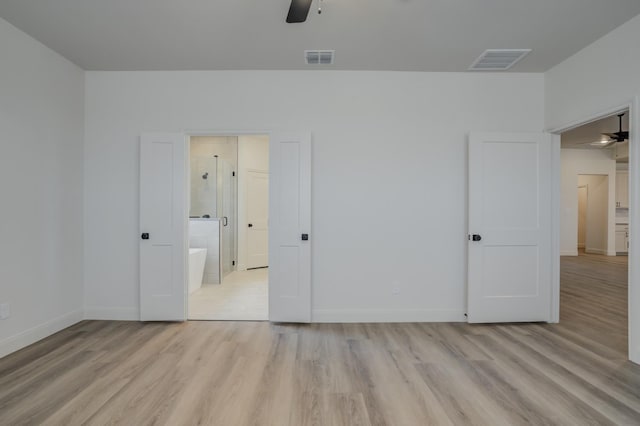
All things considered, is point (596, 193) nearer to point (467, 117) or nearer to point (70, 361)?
point (467, 117)

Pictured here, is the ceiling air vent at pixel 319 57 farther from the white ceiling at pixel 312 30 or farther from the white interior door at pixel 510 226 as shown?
the white interior door at pixel 510 226

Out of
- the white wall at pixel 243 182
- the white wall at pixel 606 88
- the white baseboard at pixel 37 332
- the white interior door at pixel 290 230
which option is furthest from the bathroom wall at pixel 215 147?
the white wall at pixel 606 88

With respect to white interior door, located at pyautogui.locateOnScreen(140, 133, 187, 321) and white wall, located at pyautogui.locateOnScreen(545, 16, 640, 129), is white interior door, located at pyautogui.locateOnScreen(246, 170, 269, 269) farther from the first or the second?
white wall, located at pyautogui.locateOnScreen(545, 16, 640, 129)

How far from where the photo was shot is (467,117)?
3521mm

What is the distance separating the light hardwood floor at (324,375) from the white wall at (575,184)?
5.81m

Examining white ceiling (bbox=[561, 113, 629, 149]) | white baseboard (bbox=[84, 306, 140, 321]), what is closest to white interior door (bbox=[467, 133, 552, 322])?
white ceiling (bbox=[561, 113, 629, 149])

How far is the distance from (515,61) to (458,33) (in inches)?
36.3

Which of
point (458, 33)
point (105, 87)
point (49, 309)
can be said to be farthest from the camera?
point (105, 87)

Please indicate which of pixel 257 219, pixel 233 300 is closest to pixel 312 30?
pixel 233 300

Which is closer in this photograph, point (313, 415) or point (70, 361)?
point (313, 415)

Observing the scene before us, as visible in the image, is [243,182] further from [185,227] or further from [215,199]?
[185,227]

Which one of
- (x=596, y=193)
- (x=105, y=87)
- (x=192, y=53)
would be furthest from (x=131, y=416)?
(x=596, y=193)

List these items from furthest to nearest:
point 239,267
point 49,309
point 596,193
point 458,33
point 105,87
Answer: point 596,193 < point 239,267 < point 105,87 < point 49,309 < point 458,33

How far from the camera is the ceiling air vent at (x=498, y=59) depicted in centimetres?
307
